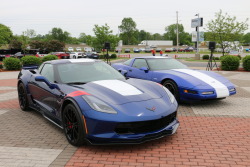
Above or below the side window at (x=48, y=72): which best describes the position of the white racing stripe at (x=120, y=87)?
below

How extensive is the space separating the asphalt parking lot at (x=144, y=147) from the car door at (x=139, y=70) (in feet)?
7.59

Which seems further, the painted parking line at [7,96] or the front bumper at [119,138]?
the painted parking line at [7,96]

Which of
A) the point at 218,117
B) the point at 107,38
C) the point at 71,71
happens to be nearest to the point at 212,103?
the point at 218,117

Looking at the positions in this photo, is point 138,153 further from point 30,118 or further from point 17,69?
point 17,69

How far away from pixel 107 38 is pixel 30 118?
36381 mm

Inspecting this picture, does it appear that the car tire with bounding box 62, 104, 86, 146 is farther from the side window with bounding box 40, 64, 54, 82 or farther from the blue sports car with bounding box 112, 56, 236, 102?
the blue sports car with bounding box 112, 56, 236, 102

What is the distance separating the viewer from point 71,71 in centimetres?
488

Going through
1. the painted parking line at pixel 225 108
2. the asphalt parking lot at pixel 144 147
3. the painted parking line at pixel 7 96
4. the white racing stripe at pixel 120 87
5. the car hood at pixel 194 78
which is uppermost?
the white racing stripe at pixel 120 87

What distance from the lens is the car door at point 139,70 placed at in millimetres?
7687

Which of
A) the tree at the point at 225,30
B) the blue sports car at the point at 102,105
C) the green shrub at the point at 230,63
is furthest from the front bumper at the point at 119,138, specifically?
the tree at the point at 225,30

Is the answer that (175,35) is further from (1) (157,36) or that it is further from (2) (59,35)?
(2) (59,35)

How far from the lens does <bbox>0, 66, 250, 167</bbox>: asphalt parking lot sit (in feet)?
11.3

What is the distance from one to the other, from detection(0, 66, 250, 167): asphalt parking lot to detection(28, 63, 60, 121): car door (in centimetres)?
41

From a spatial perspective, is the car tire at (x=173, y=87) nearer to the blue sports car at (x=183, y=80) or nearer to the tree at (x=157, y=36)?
the blue sports car at (x=183, y=80)
